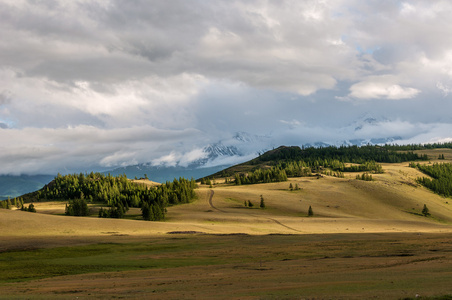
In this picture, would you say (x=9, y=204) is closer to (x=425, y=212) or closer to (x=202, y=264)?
(x=202, y=264)

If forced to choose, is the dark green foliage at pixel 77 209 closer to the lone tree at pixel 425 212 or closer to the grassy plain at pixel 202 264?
the grassy plain at pixel 202 264

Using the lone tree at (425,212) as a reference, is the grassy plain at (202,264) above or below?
above

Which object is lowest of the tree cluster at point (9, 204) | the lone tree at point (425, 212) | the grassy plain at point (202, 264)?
the lone tree at point (425, 212)

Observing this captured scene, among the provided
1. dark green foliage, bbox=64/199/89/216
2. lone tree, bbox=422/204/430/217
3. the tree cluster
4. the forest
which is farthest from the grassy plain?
the tree cluster

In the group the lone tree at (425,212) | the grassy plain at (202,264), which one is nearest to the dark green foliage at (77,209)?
the grassy plain at (202,264)

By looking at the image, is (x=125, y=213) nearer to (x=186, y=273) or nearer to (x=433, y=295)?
(x=186, y=273)

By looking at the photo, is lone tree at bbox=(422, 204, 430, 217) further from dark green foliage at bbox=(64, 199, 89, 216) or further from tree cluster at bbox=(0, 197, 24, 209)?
tree cluster at bbox=(0, 197, 24, 209)

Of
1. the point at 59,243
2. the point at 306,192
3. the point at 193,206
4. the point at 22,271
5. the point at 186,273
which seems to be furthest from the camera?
the point at 306,192

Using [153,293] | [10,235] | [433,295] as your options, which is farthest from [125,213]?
[433,295]

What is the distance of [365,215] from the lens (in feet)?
495

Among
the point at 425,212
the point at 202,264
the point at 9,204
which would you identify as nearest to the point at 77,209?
the point at 9,204

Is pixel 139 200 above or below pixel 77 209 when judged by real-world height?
above

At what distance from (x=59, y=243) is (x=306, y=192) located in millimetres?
133207

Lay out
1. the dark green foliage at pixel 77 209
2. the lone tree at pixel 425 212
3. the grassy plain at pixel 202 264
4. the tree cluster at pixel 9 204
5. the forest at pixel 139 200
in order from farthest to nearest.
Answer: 1. the tree cluster at pixel 9 204
2. the lone tree at pixel 425 212
3. the dark green foliage at pixel 77 209
4. the forest at pixel 139 200
5. the grassy plain at pixel 202 264
